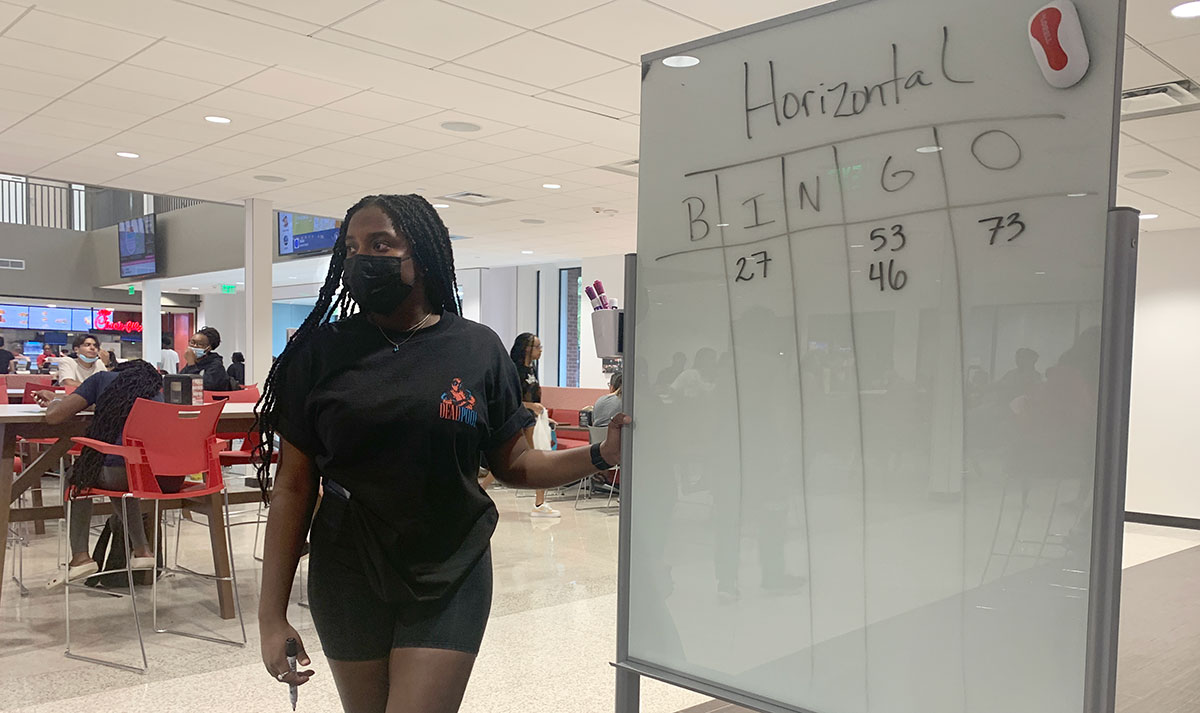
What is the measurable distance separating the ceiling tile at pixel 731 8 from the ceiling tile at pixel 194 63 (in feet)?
7.72

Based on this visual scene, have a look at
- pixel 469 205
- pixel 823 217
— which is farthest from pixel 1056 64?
pixel 469 205

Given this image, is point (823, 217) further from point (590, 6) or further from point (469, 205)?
point (469, 205)

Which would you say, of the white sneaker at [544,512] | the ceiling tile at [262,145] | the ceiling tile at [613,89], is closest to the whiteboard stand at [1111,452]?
the ceiling tile at [613,89]

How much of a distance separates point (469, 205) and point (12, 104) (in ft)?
13.8

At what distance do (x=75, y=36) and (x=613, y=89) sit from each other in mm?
2702

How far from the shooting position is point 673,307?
1879 millimetres

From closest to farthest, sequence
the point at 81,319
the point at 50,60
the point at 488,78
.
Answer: the point at 50,60
the point at 488,78
the point at 81,319

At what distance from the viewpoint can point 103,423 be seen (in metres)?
4.27

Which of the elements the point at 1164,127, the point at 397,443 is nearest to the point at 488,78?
the point at 1164,127

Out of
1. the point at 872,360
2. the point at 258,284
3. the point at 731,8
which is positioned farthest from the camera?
the point at 258,284

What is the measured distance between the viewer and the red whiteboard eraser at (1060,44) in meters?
1.36

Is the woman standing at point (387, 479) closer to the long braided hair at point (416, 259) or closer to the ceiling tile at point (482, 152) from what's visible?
the long braided hair at point (416, 259)

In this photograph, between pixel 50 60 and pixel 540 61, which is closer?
A: pixel 540 61

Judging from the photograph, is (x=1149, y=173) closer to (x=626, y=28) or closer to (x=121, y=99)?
(x=626, y=28)
